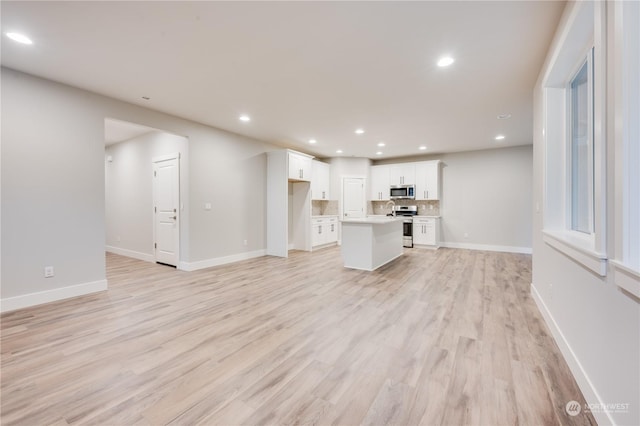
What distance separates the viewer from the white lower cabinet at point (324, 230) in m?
7.30

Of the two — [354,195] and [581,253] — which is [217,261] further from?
[581,253]

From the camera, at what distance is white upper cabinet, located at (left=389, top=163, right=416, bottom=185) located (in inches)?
316

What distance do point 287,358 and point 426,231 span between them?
644cm

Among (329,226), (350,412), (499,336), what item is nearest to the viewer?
(350,412)

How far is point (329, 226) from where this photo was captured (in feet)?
26.1

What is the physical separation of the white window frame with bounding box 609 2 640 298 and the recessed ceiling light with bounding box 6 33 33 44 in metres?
4.47

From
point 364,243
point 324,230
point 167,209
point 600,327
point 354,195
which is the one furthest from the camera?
point 354,195

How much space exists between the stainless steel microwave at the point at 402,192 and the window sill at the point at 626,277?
22.1ft

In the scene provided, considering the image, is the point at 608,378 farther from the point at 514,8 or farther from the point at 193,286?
the point at 193,286

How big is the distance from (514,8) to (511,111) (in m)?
2.82

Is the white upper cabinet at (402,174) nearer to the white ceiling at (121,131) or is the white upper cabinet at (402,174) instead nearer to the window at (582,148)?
the window at (582,148)

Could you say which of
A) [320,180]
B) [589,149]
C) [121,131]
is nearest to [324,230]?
[320,180]

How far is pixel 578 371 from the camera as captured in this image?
1.80 metres

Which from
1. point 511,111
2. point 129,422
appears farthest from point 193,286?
point 511,111
